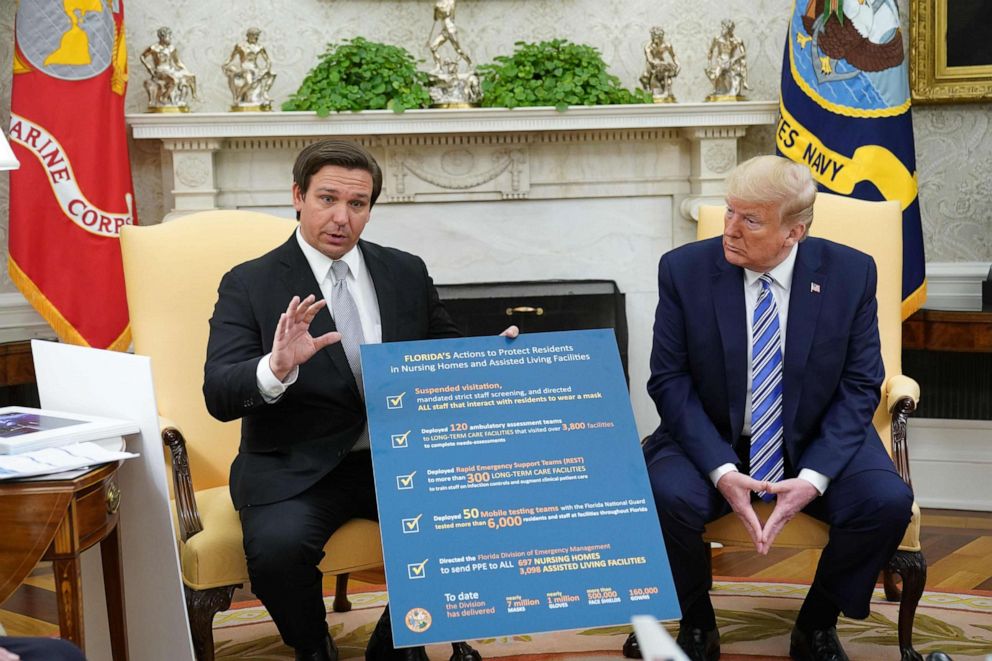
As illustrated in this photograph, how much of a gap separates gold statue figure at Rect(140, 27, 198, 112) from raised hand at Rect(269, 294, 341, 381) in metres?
2.71

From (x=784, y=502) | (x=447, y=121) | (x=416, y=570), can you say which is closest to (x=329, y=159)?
(x=416, y=570)

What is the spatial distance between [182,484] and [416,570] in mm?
833

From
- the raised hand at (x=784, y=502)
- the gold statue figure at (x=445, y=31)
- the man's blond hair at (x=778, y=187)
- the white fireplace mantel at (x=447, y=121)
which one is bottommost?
the raised hand at (x=784, y=502)

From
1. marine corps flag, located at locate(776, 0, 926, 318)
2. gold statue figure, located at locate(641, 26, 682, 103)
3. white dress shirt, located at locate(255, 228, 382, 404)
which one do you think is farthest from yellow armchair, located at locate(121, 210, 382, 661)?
marine corps flag, located at locate(776, 0, 926, 318)

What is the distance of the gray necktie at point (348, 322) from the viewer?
108 inches

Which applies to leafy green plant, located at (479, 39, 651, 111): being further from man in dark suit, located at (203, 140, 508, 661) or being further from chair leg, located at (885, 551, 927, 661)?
chair leg, located at (885, 551, 927, 661)

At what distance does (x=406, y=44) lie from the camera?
5.08 metres

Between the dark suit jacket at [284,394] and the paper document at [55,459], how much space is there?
382 mm

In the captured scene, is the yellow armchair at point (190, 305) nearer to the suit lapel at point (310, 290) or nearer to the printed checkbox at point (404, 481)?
the suit lapel at point (310, 290)

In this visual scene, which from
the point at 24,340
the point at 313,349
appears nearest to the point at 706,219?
the point at 313,349

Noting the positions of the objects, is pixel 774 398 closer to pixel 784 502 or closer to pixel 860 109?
pixel 784 502

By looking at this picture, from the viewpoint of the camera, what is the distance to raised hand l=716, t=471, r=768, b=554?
266 centimetres

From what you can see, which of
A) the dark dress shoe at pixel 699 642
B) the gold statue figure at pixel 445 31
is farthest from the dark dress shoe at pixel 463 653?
the gold statue figure at pixel 445 31

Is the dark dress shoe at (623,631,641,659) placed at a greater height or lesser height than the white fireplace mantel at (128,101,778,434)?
lesser
